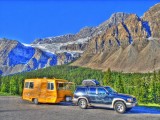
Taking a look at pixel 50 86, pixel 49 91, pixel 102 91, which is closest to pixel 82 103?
pixel 102 91

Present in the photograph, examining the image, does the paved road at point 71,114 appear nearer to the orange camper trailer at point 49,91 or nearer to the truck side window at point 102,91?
the truck side window at point 102,91

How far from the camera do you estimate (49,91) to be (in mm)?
34406

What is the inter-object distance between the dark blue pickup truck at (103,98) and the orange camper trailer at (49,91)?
10.9ft

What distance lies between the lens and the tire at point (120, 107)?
26.9 meters

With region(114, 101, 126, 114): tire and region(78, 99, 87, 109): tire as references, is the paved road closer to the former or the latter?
region(114, 101, 126, 114): tire

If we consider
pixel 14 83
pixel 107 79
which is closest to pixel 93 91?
pixel 107 79

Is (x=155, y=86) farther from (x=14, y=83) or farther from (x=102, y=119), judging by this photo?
(x=102, y=119)

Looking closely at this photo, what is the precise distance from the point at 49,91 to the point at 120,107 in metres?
9.93

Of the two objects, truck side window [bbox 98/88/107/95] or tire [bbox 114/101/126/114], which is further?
truck side window [bbox 98/88/107/95]

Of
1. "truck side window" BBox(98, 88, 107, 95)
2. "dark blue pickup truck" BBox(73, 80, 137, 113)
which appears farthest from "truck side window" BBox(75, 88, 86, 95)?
"truck side window" BBox(98, 88, 107, 95)

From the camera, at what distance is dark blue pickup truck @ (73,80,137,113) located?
27.2 meters

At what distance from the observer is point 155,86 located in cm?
11488

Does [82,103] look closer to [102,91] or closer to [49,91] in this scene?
[102,91]

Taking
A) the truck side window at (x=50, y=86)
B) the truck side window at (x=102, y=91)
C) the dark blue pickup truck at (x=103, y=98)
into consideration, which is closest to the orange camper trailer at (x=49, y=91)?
the truck side window at (x=50, y=86)
